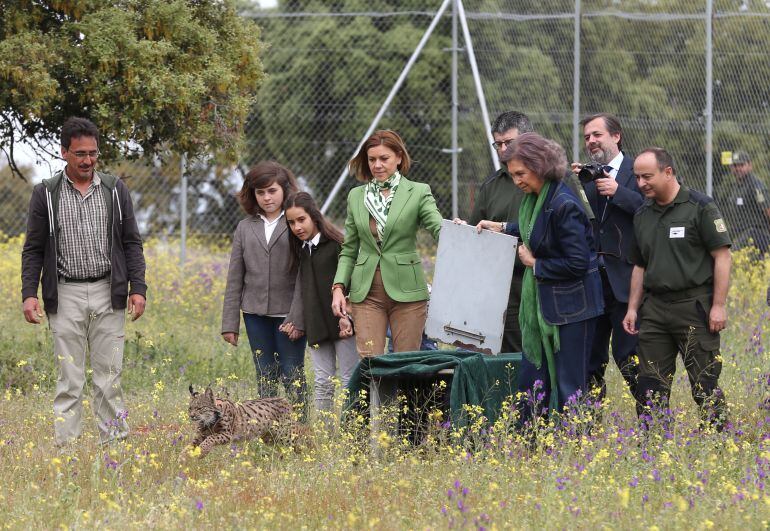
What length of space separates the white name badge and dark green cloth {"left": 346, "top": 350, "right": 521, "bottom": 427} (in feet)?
3.85

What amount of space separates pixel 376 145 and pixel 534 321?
1.52m

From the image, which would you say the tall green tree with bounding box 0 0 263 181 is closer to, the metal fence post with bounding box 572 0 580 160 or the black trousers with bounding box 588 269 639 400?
the black trousers with bounding box 588 269 639 400

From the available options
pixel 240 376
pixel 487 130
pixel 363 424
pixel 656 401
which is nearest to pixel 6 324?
pixel 240 376

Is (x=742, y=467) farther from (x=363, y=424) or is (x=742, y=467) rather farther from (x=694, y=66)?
(x=694, y=66)

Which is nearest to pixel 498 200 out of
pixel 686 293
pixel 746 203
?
pixel 686 293

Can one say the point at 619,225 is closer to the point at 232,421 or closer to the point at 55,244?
the point at 232,421

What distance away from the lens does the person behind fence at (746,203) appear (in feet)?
44.2

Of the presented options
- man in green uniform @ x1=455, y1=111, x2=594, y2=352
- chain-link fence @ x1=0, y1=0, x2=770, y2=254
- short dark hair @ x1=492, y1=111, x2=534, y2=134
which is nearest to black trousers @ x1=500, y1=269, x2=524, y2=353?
man in green uniform @ x1=455, y1=111, x2=594, y2=352

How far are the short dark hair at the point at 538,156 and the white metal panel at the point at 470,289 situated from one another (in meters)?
0.62

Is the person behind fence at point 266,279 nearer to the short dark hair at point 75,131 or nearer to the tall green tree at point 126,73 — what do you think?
the short dark hair at point 75,131

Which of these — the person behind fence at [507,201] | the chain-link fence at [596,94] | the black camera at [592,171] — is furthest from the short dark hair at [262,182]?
the chain-link fence at [596,94]

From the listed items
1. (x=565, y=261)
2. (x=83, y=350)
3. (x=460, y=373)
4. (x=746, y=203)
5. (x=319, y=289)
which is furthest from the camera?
(x=746, y=203)

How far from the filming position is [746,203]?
1353cm

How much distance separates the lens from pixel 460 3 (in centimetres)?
1493
